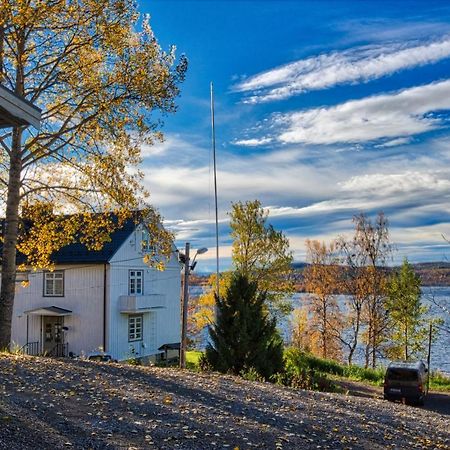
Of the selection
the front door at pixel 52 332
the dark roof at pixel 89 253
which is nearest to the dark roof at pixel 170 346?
the front door at pixel 52 332

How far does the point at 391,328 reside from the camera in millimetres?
39094

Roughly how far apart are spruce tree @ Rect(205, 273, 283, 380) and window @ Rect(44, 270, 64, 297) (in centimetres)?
1574

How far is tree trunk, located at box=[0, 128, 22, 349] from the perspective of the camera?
1541cm

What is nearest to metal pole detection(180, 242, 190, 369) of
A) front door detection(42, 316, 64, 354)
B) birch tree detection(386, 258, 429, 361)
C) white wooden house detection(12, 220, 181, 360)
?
white wooden house detection(12, 220, 181, 360)

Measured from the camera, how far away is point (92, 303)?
3019 centimetres

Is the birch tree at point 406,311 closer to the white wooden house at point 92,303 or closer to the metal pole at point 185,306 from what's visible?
the white wooden house at point 92,303

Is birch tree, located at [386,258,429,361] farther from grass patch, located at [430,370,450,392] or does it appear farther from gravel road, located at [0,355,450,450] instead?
gravel road, located at [0,355,450,450]

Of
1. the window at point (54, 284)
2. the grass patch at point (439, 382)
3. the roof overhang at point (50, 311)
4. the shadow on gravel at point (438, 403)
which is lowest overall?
the grass patch at point (439, 382)

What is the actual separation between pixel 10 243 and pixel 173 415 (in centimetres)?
916

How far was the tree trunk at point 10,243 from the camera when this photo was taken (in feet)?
50.6

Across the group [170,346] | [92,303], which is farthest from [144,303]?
[170,346]

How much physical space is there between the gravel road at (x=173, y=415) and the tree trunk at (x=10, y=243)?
3162 mm

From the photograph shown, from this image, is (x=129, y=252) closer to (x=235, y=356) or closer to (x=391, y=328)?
(x=235, y=356)

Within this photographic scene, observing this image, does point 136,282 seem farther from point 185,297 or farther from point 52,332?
point 185,297
